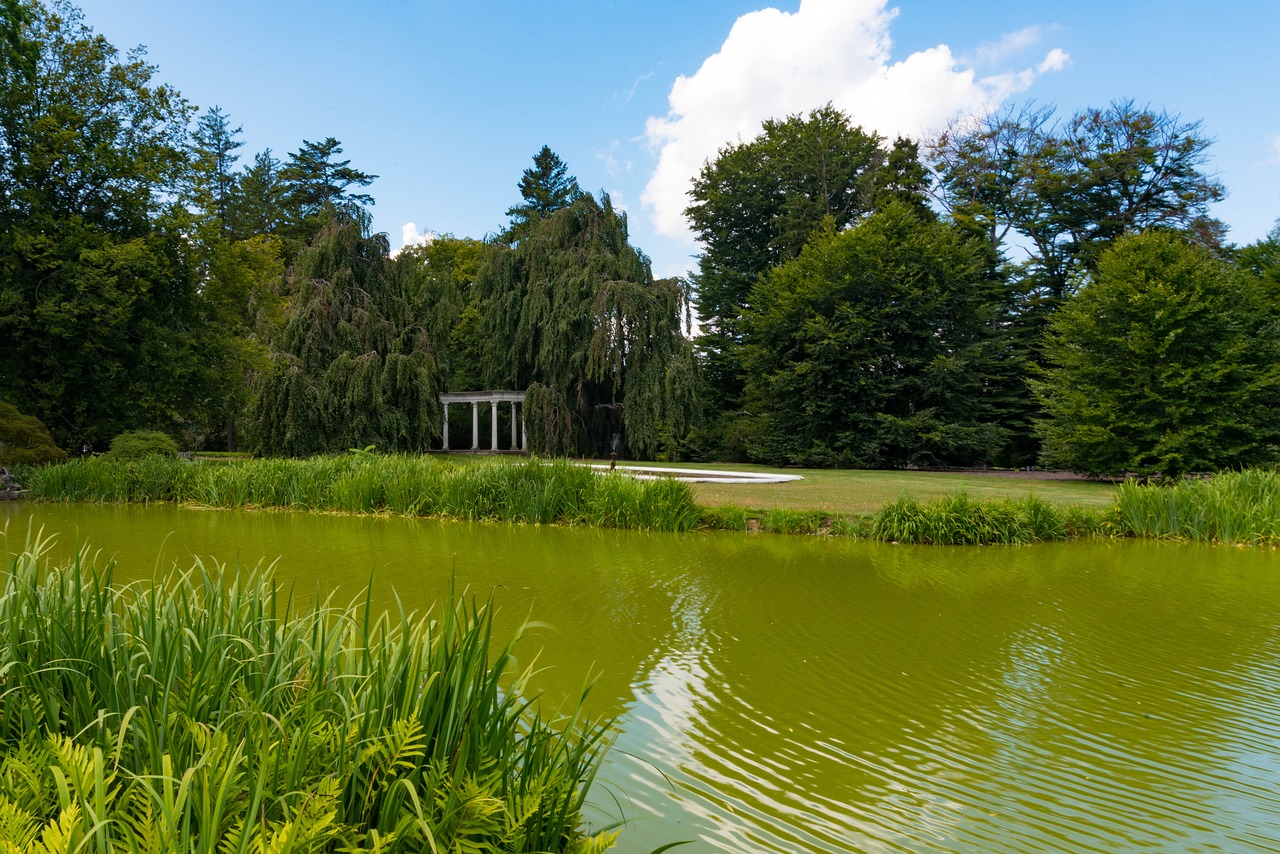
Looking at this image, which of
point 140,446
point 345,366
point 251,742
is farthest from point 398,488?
point 251,742

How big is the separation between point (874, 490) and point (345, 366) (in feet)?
37.7

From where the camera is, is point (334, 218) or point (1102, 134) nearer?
point (334, 218)

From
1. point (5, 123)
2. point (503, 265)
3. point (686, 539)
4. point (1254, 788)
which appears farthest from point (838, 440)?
point (5, 123)

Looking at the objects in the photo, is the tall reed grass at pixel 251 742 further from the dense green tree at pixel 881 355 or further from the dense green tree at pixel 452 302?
the dense green tree at pixel 881 355

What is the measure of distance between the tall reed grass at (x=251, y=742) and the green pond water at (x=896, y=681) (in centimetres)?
→ 60

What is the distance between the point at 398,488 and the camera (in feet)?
35.8

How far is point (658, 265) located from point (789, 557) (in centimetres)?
1664

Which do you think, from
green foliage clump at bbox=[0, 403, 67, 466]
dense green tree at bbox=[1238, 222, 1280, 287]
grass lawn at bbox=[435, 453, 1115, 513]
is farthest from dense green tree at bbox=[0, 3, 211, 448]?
dense green tree at bbox=[1238, 222, 1280, 287]

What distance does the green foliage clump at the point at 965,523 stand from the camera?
8.75 m

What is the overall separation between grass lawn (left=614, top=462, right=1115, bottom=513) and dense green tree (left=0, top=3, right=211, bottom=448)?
13.2 meters

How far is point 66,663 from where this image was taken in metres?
2.18

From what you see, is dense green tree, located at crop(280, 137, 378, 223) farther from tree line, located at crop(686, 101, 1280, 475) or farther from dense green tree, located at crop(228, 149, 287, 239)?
tree line, located at crop(686, 101, 1280, 475)

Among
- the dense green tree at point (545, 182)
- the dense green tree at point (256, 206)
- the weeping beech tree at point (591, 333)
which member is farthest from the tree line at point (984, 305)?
the dense green tree at point (256, 206)

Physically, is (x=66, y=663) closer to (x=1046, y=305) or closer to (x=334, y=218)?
(x=334, y=218)
